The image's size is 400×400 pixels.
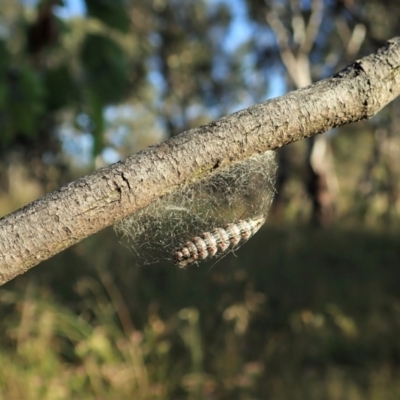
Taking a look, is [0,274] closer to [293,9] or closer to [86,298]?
[86,298]

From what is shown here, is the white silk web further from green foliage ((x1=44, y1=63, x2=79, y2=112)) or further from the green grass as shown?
the green grass

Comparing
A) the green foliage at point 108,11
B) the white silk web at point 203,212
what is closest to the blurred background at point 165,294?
the green foliage at point 108,11

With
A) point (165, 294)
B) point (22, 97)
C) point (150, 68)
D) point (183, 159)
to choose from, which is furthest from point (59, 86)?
point (150, 68)

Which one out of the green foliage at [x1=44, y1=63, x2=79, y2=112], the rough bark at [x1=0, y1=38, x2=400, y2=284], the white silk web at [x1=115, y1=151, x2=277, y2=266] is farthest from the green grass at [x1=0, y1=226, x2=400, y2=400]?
the rough bark at [x1=0, y1=38, x2=400, y2=284]

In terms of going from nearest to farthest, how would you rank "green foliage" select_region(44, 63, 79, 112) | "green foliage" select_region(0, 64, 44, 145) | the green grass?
"green foliage" select_region(0, 64, 44, 145)
"green foliage" select_region(44, 63, 79, 112)
the green grass

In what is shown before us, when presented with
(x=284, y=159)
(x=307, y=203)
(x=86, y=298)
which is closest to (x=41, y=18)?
(x=86, y=298)

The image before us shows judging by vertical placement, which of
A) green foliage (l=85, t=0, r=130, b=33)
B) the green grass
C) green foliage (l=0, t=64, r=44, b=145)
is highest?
green foliage (l=85, t=0, r=130, b=33)

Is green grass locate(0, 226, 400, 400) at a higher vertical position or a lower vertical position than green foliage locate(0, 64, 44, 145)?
lower
